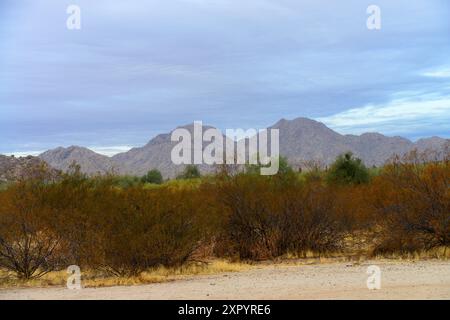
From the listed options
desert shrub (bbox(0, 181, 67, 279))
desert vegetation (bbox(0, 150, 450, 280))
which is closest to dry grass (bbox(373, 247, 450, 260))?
desert vegetation (bbox(0, 150, 450, 280))

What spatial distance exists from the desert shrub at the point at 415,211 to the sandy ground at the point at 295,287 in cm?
326

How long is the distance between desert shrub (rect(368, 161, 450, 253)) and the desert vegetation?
37mm

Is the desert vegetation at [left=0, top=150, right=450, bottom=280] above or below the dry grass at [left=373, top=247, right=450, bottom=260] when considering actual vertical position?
above

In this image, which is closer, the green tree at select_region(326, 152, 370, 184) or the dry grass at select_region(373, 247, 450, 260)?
the dry grass at select_region(373, 247, 450, 260)

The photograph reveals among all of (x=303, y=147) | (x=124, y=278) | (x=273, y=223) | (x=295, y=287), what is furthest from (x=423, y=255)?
(x=303, y=147)

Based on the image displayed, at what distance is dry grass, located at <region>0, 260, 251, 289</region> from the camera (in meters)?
17.7

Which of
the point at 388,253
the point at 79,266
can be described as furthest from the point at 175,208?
A: the point at 388,253

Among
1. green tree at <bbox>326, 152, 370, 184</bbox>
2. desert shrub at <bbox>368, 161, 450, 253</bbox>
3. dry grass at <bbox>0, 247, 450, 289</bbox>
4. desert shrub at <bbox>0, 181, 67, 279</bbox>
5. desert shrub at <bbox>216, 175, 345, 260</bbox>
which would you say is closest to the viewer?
dry grass at <bbox>0, 247, 450, 289</bbox>

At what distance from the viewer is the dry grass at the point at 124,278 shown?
698 inches

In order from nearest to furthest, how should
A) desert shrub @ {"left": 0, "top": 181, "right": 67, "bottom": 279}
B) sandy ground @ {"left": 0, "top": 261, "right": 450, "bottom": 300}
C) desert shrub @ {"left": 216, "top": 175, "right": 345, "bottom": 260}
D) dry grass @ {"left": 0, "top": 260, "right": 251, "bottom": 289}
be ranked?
sandy ground @ {"left": 0, "top": 261, "right": 450, "bottom": 300} → dry grass @ {"left": 0, "top": 260, "right": 251, "bottom": 289} → desert shrub @ {"left": 0, "top": 181, "right": 67, "bottom": 279} → desert shrub @ {"left": 216, "top": 175, "right": 345, "bottom": 260}

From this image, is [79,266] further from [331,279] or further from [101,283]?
[331,279]

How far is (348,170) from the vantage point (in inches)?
1892

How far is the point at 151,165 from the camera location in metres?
135

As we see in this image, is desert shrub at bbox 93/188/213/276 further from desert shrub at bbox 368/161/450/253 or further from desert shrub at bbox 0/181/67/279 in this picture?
desert shrub at bbox 368/161/450/253
